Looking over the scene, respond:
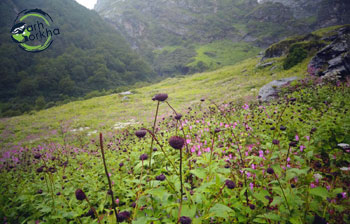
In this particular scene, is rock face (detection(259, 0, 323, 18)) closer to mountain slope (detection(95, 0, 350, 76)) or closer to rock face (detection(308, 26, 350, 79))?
mountain slope (detection(95, 0, 350, 76))

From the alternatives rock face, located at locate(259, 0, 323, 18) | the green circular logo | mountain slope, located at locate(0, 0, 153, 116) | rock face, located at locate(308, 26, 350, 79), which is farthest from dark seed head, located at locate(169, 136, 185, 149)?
rock face, located at locate(259, 0, 323, 18)

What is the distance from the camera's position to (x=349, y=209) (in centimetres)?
176

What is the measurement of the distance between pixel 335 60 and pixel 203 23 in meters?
151

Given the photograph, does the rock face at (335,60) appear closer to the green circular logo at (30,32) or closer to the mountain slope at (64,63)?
the green circular logo at (30,32)

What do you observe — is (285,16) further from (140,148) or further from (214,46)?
(140,148)

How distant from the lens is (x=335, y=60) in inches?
335

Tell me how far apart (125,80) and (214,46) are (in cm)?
7813

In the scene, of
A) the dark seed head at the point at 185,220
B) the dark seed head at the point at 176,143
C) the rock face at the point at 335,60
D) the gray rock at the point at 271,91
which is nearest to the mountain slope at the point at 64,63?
the gray rock at the point at 271,91

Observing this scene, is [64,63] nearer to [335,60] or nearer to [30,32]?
[30,32]

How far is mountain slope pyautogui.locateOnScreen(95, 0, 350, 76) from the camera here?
10594 cm

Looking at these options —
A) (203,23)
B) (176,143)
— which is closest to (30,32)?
(176,143)

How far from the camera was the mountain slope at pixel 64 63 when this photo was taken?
4678 cm

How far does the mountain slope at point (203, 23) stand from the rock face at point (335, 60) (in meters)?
81.4

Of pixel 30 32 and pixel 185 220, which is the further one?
pixel 30 32
